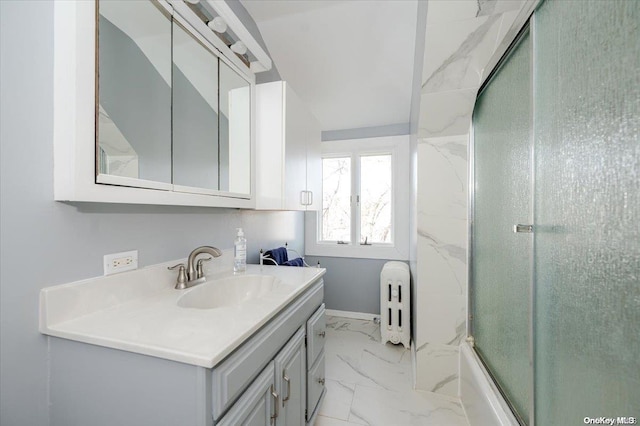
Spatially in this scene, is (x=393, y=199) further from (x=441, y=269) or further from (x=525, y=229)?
(x=525, y=229)

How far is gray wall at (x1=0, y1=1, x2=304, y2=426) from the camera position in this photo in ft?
2.23

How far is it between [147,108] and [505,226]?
168cm

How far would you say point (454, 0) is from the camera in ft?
3.32

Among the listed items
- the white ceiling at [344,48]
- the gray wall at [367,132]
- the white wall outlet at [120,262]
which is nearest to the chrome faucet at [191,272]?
the white wall outlet at [120,262]

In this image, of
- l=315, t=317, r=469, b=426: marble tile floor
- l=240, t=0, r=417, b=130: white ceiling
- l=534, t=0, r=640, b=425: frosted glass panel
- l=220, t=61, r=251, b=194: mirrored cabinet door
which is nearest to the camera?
l=534, t=0, r=640, b=425: frosted glass panel

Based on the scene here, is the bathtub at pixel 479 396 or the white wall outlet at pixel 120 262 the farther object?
the bathtub at pixel 479 396

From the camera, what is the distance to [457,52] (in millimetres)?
1250

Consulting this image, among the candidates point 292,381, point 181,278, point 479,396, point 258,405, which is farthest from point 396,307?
point 181,278

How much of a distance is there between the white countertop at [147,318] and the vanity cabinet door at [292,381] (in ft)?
0.71

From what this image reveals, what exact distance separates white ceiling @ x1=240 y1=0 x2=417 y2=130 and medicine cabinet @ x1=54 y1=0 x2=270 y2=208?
0.54 m

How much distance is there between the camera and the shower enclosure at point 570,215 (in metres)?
0.58

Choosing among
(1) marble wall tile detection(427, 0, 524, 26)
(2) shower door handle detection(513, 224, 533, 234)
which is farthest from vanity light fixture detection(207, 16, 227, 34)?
(2) shower door handle detection(513, 224, 533, 234)

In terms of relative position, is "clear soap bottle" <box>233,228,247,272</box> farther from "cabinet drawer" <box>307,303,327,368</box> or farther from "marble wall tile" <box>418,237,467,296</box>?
"marble wall tile" <box>418,237,467,296</box>

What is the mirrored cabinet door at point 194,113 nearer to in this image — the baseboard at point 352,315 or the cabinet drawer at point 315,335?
the cabinet drawer at point 315,335
